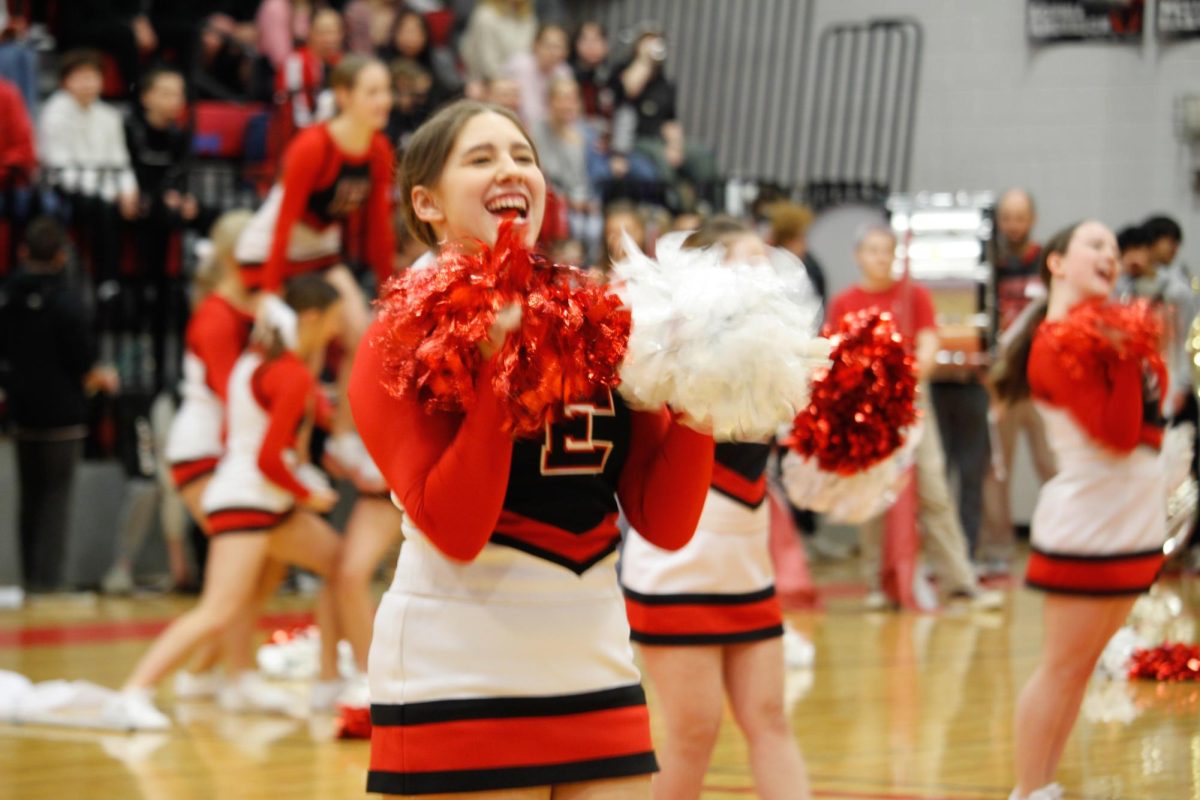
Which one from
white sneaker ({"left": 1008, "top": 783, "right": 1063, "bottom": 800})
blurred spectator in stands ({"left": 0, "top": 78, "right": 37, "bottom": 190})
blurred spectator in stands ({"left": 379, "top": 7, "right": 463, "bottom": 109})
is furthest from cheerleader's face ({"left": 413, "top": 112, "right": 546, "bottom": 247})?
blurred spectator in stands ({"left": 379, "top": 7, "right": 463, "bottom": 109})

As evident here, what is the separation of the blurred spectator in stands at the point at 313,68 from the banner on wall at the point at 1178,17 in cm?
518

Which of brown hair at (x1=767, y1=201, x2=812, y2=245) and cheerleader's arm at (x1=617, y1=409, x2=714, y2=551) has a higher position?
brown hair at (x1=767, y1=201, x2=812, y2=245)

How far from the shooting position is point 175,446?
19.0 ft

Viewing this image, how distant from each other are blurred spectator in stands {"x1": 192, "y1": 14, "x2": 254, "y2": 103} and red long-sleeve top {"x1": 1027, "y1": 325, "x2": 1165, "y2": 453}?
7417 mm

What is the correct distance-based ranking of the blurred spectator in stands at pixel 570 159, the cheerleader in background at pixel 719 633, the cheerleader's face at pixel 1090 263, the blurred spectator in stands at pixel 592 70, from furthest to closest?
the blurred spectator in stands at pixel 592 70 → the blurred spectator in stands at pixel 570 159 → the cheerleader's face at pixel 1090 263 → the cheerleader in background at pixel 719 633

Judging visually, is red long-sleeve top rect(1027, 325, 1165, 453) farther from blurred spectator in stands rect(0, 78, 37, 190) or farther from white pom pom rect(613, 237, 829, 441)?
blurred spectator in stands rect(0, 78, 37, 190)

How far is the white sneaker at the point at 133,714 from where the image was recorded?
520 cm

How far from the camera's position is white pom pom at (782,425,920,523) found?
332 centimetres

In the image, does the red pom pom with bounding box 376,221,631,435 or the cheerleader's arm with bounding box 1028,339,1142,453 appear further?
the cheerleader's arm with bounding box 1028,339,1142,453

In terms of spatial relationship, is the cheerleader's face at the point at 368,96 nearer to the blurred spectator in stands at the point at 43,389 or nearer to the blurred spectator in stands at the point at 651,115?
the blurred spectator in stands at the point at 43,389

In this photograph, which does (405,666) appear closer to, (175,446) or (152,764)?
(152,764)

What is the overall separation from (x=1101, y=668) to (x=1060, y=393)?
2482 mm

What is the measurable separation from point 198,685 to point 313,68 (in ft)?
15.5

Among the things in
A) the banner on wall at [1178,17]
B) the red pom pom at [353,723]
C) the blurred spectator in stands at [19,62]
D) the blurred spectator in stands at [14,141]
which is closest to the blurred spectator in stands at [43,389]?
the blurred spectator in stands at [14,141]
